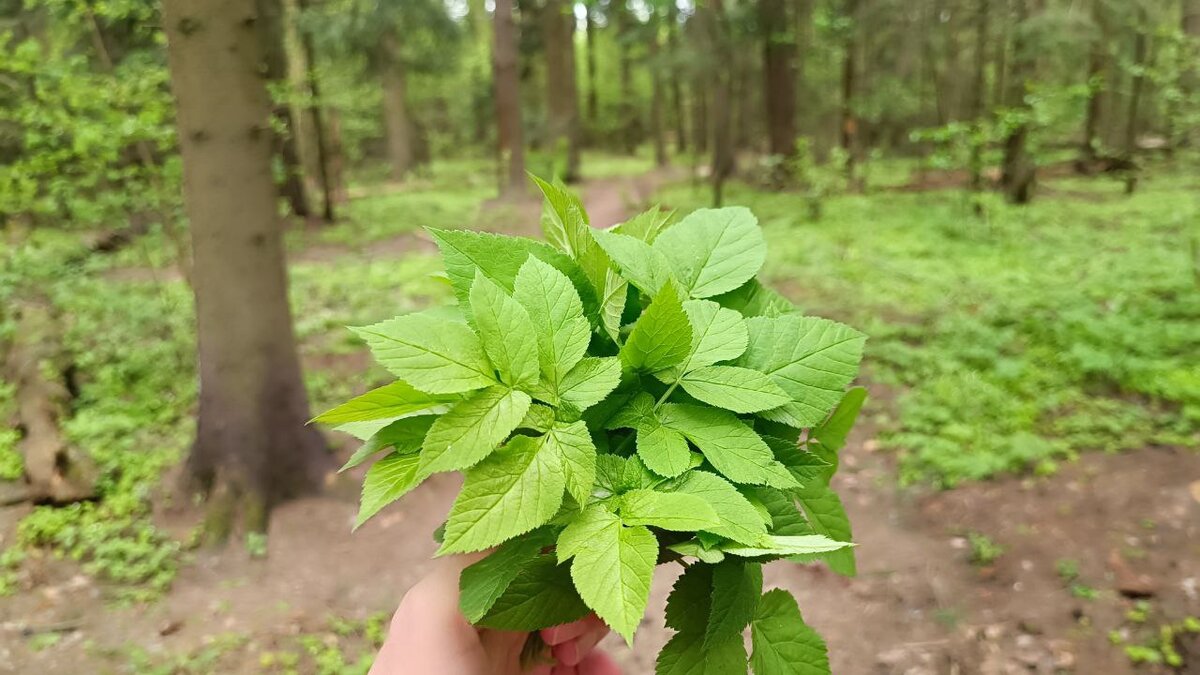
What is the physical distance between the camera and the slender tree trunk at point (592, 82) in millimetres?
29500

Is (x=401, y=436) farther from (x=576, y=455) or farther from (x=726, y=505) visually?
(x=726, y=505)

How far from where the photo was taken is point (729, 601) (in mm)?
1106

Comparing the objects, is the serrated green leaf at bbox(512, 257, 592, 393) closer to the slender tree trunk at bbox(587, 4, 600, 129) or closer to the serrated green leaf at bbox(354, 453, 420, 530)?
the serrated green leaf at bbox(354, 453, 420, 530)

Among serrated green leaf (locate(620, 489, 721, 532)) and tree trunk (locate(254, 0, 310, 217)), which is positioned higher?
tree trunk (locate(254, 0, 310, 217))

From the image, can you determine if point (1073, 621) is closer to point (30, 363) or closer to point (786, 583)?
point (786, 583)

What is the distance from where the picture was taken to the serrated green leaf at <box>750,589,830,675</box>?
122 cm

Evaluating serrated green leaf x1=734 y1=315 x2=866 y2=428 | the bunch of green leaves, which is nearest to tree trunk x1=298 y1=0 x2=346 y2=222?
the bunch of green leaves

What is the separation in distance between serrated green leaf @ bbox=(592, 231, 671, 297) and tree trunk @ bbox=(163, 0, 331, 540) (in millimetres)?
3598

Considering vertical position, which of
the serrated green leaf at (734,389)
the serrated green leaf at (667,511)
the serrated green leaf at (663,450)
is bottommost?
the serrated green leaf at (667,511)

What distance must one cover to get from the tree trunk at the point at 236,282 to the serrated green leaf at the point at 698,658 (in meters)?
3.94

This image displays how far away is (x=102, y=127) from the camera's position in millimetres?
5918

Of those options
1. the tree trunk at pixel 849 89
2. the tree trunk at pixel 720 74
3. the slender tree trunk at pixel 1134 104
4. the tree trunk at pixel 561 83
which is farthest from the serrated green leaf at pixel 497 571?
the tree trunk at pixel 561 83

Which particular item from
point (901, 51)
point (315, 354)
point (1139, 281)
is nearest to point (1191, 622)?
point (1139, 281)

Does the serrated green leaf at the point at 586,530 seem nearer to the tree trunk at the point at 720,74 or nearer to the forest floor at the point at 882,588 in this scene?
the forest floor at the point at 882,588
